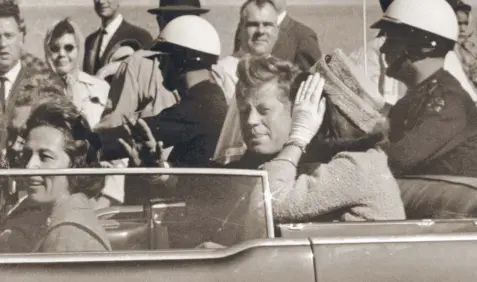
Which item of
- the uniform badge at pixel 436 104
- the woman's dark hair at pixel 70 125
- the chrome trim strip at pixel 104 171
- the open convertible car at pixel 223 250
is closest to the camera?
the open convertible car at pixel 223 250

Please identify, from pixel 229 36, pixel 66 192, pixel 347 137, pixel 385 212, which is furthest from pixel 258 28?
pixel 66 192

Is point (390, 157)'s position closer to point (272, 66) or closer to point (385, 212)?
point (385, 212)

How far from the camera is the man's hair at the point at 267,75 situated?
4.35m

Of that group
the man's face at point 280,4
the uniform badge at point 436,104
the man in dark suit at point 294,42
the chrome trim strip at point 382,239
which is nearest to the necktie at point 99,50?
the man in dark suit at point 294,42

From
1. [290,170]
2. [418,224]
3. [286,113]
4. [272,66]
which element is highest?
[272,66]

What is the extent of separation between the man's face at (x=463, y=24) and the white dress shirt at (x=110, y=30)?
195 cm

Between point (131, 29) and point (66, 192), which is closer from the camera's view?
point (66, 192)

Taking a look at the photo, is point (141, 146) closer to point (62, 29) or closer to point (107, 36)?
point (107, 36)

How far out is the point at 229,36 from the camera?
14.0 ft

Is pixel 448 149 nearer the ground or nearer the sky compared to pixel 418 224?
nearer the sky

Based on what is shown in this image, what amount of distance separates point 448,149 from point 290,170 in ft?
3.10

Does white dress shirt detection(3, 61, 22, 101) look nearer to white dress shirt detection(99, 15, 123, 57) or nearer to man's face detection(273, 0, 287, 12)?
white dress shirt detection(99, 15, 123, 57)

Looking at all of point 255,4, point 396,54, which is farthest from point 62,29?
point 396,54

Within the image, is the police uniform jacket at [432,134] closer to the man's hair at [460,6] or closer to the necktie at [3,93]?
the man's hair at [460,6]
